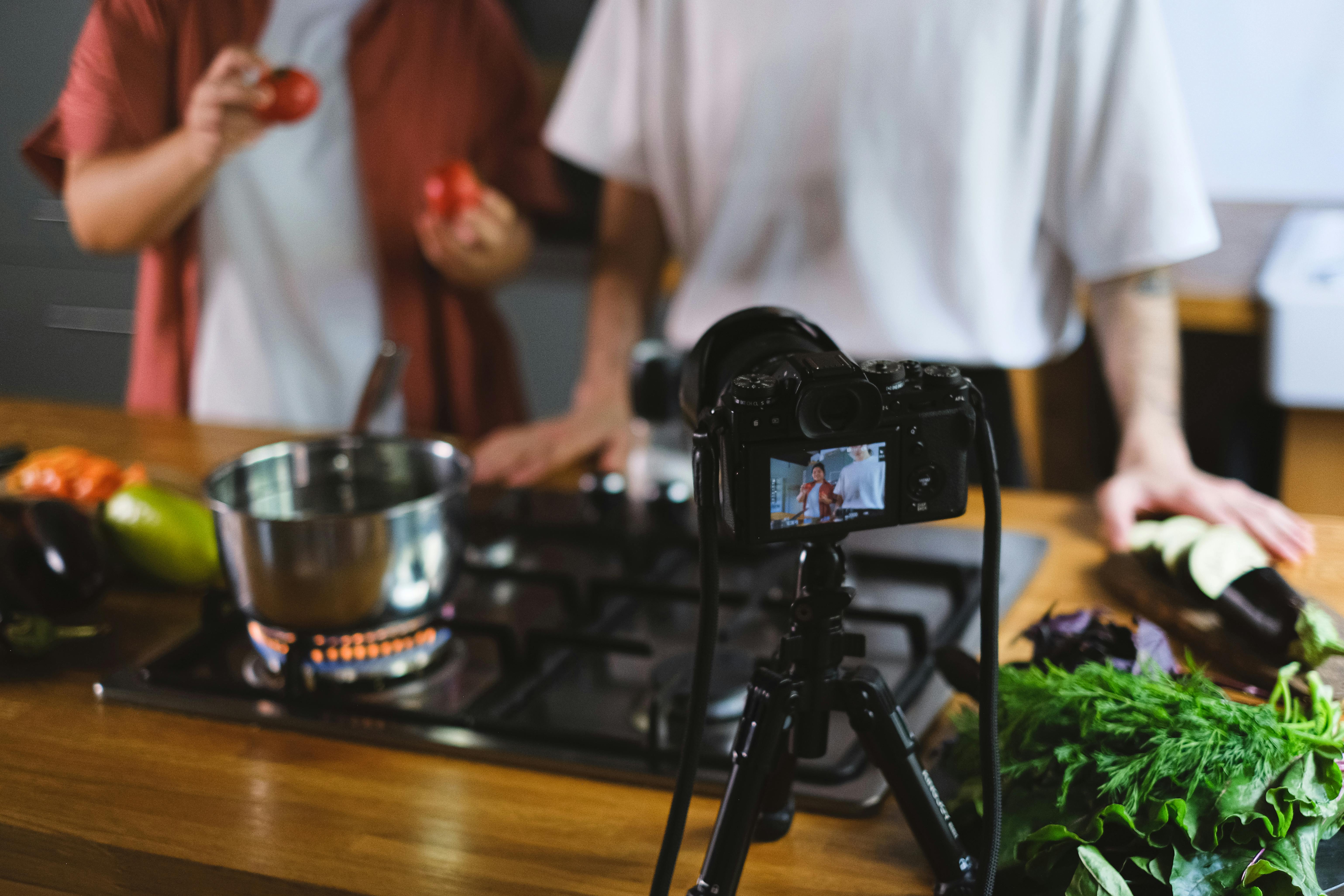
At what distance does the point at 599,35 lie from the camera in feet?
4.83

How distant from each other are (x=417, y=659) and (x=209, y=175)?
82 cm

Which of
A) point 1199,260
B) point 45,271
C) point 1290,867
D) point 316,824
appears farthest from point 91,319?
point 1199,260

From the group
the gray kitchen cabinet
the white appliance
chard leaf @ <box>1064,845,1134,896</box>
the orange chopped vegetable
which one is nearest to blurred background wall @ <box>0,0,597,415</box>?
the gray kitchen cabinet

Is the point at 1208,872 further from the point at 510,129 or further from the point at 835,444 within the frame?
the point at 510,129

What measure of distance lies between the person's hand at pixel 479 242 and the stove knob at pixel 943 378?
108cm

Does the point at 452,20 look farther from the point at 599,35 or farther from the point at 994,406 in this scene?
the point at 994,406

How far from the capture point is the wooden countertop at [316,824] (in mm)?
626

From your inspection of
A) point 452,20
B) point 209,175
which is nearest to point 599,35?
point 452,20

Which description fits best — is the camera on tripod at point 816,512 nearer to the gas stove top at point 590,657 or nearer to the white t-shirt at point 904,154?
the gas stove top at point 590,657

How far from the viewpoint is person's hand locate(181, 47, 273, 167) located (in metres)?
1.31

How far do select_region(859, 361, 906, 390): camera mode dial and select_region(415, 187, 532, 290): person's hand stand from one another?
3.55ft

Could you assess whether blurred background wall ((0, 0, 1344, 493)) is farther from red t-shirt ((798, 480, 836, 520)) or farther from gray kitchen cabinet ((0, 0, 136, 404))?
red t-shirt ((798, 480, 836, 520))

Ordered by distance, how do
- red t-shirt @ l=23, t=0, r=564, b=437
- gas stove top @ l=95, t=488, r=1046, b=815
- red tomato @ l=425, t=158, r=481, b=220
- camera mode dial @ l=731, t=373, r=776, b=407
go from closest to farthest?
camera mode dial @ l=731, t=373, r=776, b=407
gas stove top @ l=95, t=488, r=1046, b=815
red t-shirt @ l=23, t=0, r=564, b=437
red tomato @ l=425, t=158, r=481, b=220

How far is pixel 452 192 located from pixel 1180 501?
3.01 feet
